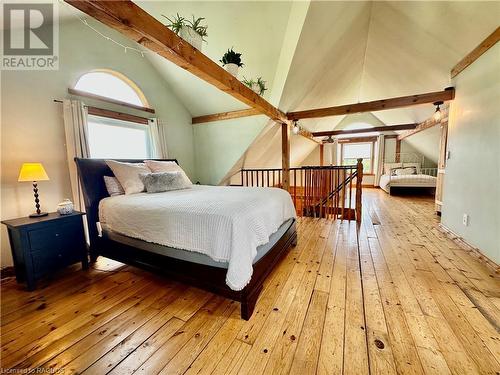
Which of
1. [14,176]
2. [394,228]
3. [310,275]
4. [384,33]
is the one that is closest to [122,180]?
[14,176]

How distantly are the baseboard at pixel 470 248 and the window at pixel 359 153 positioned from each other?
240 inches

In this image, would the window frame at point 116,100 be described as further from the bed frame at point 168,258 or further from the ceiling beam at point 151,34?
the ceiling beam at point 151,34

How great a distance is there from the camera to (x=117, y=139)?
3.23 meters

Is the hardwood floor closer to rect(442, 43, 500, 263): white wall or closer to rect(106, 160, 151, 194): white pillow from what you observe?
rect(442, 43, 500, 263): white wall

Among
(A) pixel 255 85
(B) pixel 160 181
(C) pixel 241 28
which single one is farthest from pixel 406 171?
(B) pixel 160 181

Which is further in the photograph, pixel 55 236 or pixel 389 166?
pixel 389 166

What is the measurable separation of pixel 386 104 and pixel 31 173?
4979 mm

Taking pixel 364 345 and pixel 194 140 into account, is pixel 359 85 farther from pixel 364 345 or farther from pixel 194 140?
pixel 364 345

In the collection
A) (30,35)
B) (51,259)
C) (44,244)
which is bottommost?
(51,259)

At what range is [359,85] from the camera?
5.33 meters

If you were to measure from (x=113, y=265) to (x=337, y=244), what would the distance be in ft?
9.08

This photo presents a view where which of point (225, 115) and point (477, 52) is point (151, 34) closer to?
point (225, 115)

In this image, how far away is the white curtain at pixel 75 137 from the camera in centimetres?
244

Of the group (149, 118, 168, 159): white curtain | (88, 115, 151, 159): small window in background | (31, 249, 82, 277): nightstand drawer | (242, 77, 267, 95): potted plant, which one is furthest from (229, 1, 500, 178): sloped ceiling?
(31, 249, 82, 277): nightstand drawer
